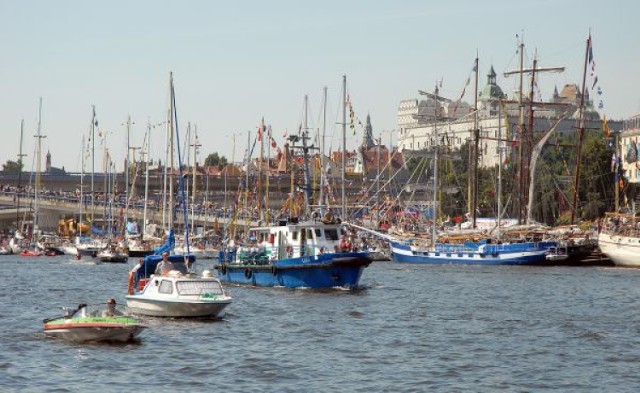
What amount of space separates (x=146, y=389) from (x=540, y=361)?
14.6 meters

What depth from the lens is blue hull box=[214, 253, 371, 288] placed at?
246 feet

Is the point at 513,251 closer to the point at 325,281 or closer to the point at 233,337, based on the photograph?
the point at 325,281

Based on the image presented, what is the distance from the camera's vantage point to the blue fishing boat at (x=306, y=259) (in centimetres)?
7528

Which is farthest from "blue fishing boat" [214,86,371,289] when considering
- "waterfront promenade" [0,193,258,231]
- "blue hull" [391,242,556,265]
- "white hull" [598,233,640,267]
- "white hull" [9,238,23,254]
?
"waterfront promenade" [0,193,258,231]

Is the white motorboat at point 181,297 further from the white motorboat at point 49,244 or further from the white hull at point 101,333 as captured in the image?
the white motorboat at point 49,244

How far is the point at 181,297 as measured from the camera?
58406 millimetres

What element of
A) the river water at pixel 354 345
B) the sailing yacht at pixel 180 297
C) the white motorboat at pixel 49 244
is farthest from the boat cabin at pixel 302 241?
the white motorboat at pixel 49 244

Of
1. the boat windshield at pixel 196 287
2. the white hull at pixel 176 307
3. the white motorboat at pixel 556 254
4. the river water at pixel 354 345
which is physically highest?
the white motorboat at pixel 556 254

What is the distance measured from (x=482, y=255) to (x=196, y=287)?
222 feet

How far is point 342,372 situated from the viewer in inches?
1777

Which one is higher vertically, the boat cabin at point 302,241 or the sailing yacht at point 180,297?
the boat cabin at point 302,241

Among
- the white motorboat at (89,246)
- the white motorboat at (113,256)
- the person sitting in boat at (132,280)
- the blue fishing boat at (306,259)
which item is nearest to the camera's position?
the person sitting in boat at (132,280)

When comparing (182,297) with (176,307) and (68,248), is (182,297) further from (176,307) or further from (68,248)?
(68,248)

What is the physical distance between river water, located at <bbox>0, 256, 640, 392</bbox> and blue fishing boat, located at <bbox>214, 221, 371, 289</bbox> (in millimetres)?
1183
